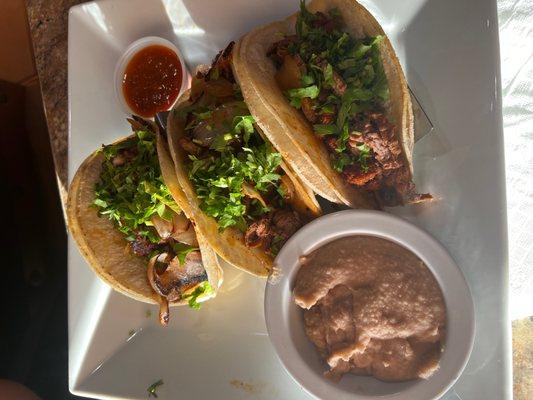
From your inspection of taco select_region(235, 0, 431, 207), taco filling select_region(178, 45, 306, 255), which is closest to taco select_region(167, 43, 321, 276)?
taco filling select_region(178, 45, 306, 255)

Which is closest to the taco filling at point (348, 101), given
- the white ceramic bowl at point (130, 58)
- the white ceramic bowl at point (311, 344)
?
the white ceramic bowl at point (311, 344)

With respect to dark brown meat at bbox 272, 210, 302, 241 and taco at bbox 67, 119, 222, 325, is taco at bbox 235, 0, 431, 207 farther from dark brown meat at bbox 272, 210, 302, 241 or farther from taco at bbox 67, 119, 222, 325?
taco at bbox 67, 119, 222, 325

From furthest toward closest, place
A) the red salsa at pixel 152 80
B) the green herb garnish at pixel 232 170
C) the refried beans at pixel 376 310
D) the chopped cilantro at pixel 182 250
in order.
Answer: the red salsa at pixel 152 80
the chopped cilantro at pixel 182 250
the green herb garnish at pixel 232 170
the refried beans at pixel 376 310

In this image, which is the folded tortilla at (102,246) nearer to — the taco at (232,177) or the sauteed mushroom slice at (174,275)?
the sauteed mushroom slice at (174,275)

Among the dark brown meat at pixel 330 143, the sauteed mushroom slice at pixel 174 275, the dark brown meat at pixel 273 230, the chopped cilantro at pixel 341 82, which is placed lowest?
the sauteed mushroom slice at pixel 174 275

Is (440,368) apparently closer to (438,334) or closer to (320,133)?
(438,334)

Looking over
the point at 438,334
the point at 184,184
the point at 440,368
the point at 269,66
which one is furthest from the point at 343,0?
the point at 440,368

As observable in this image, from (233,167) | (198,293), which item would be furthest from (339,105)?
(198,293)

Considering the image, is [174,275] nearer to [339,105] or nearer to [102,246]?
[102,246]
